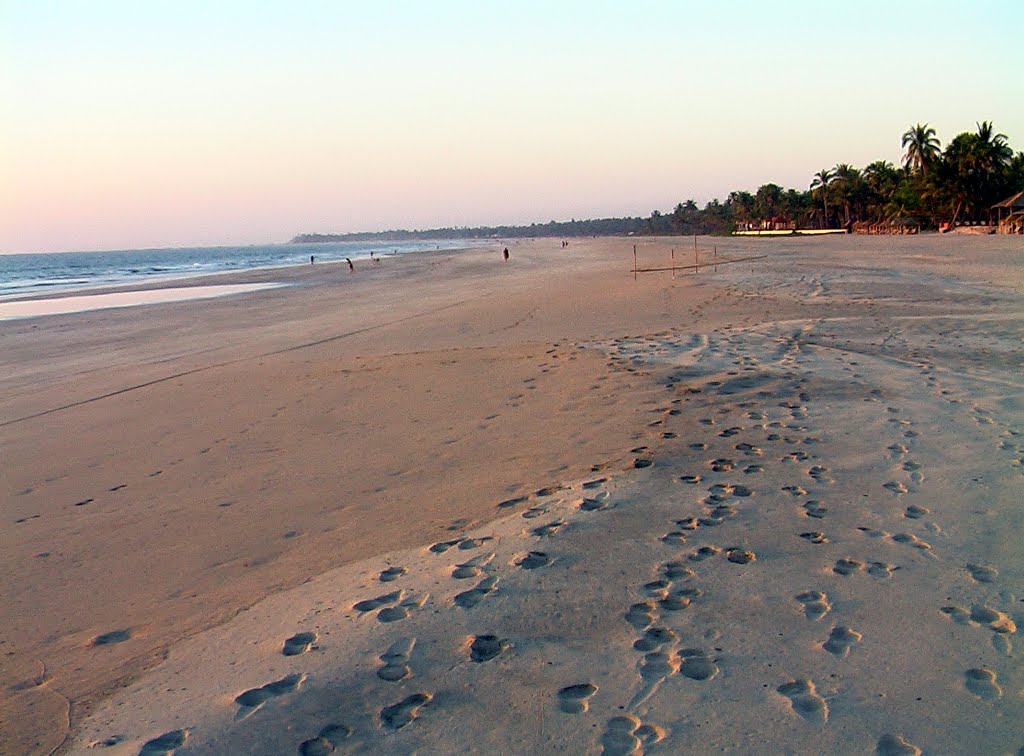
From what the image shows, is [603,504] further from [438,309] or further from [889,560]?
[438,309]

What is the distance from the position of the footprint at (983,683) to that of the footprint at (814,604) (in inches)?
26.1

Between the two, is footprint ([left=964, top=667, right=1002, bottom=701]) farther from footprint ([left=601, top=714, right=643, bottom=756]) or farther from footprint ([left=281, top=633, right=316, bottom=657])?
footprint ([left=281, top=633, right=316, bottom=657])

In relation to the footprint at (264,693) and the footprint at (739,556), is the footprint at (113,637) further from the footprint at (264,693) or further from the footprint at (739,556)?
the footprint at (739,556)

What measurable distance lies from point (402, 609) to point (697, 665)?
145cm

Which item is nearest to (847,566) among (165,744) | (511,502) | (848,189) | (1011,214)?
(511,502)

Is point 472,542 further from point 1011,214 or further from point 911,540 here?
point 1011,214

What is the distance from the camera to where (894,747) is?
9.58 feet

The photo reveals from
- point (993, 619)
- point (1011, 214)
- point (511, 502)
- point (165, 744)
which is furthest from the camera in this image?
point (1011, 214)

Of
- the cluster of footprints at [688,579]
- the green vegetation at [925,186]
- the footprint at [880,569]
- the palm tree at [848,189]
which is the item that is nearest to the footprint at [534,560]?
the cluster of footprints at [688,579]

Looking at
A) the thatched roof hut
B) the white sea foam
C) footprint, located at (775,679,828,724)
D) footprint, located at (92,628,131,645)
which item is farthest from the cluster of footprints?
the thatched roof hut

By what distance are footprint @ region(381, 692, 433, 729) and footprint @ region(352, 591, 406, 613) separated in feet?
2.84

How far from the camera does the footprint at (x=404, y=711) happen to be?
3191 millimetres

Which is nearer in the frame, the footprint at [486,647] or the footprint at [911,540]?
the footprint at [486,647]

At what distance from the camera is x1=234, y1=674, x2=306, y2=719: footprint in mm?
3338
